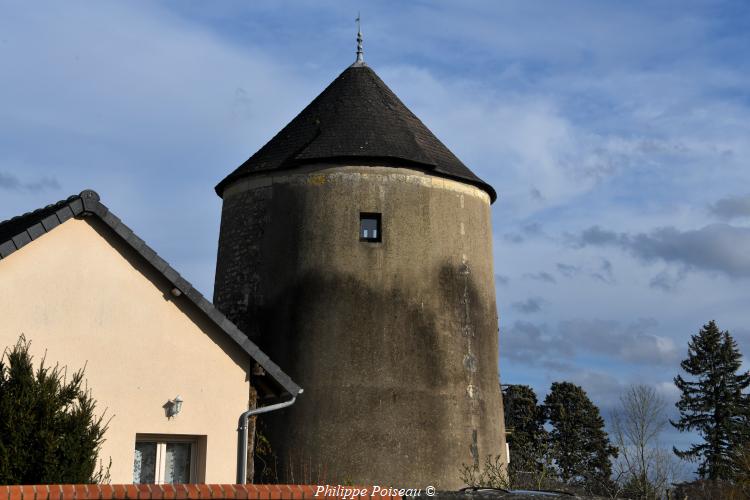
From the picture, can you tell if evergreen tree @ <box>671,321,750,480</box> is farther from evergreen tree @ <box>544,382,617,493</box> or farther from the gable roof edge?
the gable roof edge

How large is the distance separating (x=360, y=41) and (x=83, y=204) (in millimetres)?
11893

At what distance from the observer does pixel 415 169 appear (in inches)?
792

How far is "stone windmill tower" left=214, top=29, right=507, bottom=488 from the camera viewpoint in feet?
60.6

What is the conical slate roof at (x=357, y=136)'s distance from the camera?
20.0 m

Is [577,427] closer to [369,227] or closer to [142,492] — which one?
[369,227]

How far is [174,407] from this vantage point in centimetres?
1323

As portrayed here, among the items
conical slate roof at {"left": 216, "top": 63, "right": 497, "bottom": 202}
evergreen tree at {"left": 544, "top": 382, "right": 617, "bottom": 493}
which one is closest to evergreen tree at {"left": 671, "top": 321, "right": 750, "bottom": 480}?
evergreen tree at {"left": 544, "top": 382, "right": 617, "bottom": 493}

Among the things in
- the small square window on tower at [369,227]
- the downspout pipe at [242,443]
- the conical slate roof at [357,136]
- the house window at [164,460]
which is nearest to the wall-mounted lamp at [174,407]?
the house window at [164,460]

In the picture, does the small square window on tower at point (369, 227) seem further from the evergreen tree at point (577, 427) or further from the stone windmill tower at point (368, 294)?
the evergreen tree at point (577, 427)

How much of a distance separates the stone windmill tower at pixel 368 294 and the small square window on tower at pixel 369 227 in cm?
3

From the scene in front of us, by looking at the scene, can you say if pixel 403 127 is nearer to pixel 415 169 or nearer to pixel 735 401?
pixel 415 169

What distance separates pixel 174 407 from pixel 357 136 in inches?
343

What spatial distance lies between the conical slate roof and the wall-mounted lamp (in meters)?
7.85

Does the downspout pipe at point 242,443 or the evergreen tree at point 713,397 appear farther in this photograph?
the evergreen tree at point 713,397
